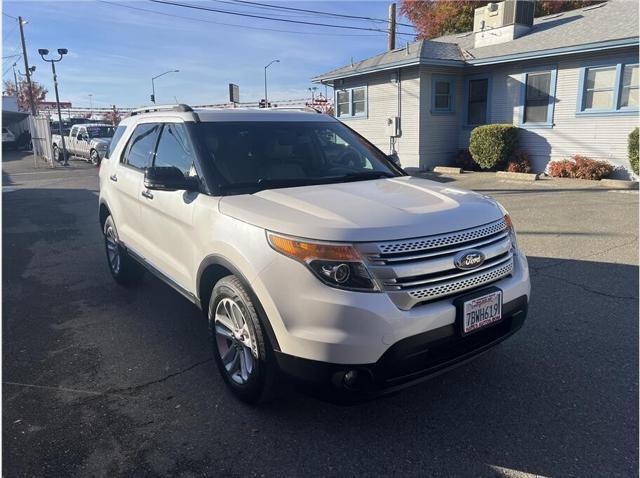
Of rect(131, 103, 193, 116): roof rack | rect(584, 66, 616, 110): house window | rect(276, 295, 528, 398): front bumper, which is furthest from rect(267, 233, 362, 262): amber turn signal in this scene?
rect(584, 66, 616, 110): house window

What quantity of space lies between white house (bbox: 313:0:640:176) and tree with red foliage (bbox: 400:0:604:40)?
29.1ft

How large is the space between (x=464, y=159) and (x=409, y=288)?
14.1 metres

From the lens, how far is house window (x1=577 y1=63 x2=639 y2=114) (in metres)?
12.0

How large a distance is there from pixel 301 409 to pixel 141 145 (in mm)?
3023

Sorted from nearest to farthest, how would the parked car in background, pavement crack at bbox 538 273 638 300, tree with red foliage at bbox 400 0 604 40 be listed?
pavement crack at bbox 538 273 638 300 < tree with red foliage at bbox 400 0 604 40 < the parked car in background

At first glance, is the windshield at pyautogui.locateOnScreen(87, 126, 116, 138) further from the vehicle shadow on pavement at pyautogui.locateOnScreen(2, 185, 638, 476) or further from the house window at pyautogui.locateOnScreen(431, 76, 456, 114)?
the vehicle shadow on pavement at pyautogui.locateOnScreen(2, 185, 638, 476)

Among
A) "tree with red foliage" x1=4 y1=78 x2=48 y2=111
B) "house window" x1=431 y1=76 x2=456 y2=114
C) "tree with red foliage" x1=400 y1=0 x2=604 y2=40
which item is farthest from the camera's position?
"tree with red foliage" x1=4 y1=78 x2=48 y2=111

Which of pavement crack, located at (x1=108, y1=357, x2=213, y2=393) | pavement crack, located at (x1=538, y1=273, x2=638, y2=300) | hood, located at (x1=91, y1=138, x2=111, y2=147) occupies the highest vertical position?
hood, located at (x1=91, y1=138, x2=111, y2=147)

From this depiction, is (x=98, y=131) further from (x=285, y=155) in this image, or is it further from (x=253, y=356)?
(x=253, y=356)

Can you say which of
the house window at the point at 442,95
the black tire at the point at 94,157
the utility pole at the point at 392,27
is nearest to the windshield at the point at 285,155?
the house window at the point at 442,95

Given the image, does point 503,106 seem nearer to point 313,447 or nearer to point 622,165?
point 622,165

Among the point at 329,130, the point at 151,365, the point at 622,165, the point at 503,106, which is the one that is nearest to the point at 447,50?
the point at 503,106

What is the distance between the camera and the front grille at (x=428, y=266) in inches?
100

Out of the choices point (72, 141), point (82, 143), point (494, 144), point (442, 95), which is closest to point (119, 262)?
point (494, 144)
